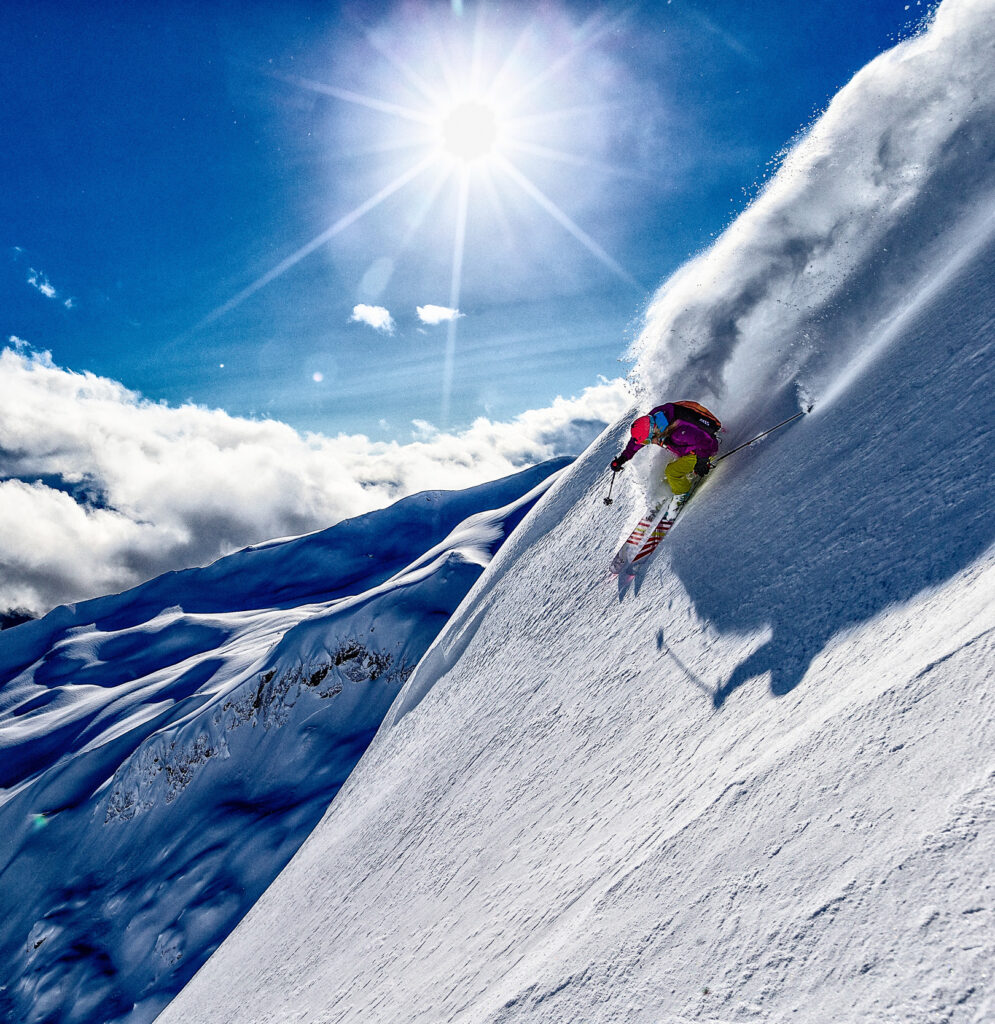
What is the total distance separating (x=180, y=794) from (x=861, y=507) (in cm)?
3699

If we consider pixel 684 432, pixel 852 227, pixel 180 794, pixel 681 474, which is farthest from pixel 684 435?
pixel 180 794

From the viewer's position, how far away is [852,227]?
7773 mm

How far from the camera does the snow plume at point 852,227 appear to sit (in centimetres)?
706

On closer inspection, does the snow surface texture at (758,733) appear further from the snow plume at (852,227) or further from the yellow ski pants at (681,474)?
the yellow ski pants at (681,474)

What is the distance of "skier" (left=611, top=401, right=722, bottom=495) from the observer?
26.1ft

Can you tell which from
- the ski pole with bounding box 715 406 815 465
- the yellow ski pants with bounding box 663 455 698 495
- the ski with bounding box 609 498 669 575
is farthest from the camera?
the ski with bounding box 609 498 669 575

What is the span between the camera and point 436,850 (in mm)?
6508

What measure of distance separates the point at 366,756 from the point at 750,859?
1198 cm

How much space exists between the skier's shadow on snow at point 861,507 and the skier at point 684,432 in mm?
779

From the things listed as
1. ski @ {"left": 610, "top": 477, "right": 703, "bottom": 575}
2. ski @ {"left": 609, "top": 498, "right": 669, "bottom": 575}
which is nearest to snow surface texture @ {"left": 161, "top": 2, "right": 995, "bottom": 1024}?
ski @ {"left": 610, "top": 477, "right": 703, "bottom": 575}

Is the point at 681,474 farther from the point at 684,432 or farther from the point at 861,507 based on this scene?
the point at 861,507

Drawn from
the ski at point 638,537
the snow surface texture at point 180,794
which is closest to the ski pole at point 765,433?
the ski at point 638,537

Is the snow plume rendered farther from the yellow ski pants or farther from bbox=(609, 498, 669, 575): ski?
bbox=(609, 498, 669, 575): ski

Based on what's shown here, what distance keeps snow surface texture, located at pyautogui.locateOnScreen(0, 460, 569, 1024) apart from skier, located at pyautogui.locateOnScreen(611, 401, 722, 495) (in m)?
23.9
